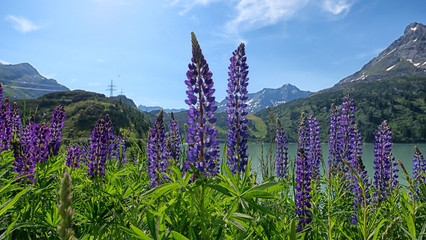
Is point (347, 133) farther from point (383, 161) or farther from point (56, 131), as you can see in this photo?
point (56, 131)

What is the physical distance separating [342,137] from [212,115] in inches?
393

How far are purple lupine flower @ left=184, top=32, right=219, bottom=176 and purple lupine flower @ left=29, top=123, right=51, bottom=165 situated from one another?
122 inches

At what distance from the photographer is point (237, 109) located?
16.6 ft

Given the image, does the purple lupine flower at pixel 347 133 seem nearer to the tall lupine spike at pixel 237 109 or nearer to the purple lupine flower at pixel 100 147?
the tall lupine spike at pixel 237 109

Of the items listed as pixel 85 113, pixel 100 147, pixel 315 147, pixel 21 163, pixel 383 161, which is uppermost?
pixel 85 113

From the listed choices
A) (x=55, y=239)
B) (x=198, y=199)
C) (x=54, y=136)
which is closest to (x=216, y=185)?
(x=198, y=199)

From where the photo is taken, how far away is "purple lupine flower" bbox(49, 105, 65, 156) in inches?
196

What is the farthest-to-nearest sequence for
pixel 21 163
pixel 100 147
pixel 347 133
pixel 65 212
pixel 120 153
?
pixel 347 133 < pixel 100 147 < pixel 120 153 < pixel 21 163 < pixel 65 212

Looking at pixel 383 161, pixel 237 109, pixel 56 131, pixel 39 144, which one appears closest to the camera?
pixel 39 144

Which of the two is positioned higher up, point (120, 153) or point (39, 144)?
point (39, 144)

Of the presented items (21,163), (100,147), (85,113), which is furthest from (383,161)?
(85,113)

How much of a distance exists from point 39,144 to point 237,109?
3615 mm

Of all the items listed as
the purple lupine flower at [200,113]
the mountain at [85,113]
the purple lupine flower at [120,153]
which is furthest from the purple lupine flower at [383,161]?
the mountain at [85,113]

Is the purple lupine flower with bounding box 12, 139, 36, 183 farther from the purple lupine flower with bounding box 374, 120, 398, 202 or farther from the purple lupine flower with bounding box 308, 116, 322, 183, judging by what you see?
the purple lupine flower with bounding box 308, 116, 322, 183
